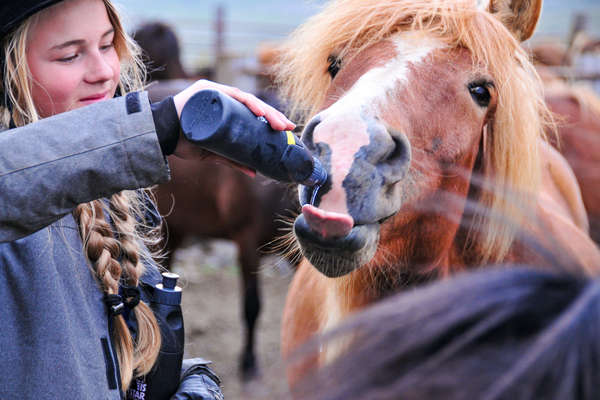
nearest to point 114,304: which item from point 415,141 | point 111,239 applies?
point 111,239

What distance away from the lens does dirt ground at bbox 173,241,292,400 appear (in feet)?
14.5

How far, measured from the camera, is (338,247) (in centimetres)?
122

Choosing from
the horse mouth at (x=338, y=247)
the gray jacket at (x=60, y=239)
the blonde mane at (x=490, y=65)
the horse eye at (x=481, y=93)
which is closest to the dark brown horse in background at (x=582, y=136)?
the blonde mane at (x=490, y=65)

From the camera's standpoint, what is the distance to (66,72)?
47.5 inches

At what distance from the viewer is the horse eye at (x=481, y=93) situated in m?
1.53

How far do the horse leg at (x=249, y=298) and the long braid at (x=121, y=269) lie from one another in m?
3.06

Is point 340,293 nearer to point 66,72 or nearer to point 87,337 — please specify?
point 87,337

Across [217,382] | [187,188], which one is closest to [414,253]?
[217,382]

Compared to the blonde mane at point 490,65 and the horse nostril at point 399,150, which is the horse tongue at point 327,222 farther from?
the blonde mane at point 490,65

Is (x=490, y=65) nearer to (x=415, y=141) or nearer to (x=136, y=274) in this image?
(x=415, y=141)

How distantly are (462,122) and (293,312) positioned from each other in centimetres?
109

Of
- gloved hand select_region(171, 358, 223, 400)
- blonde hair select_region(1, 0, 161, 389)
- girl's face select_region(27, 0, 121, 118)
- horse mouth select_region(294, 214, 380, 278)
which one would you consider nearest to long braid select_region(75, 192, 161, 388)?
blonde hair select_region(1, 0, 161, 389)

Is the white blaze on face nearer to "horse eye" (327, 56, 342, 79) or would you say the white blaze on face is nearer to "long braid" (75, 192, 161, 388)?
"horse eye" (327, 56, 342, 79)

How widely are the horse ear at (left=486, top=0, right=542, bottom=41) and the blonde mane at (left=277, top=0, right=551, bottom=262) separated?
43 millimetres
